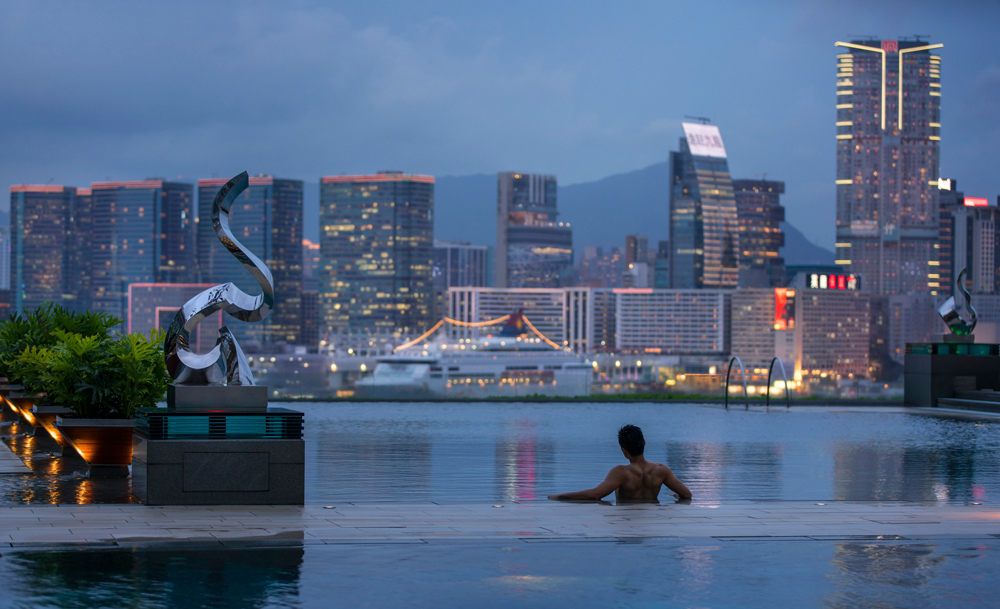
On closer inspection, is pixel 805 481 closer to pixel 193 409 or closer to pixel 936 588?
pixel 936 588

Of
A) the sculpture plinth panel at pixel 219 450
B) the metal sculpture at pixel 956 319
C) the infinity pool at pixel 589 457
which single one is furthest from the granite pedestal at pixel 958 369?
the sculpture plinth panel at pixel 219 450

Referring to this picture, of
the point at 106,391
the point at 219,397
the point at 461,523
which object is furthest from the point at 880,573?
the point at 106,391

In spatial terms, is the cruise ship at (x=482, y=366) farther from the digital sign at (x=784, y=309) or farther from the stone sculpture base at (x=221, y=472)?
the digital sign at (x=784, y=309)

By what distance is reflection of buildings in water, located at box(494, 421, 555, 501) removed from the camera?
11.4 meters

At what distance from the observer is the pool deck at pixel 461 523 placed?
7863mm

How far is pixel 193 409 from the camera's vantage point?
9.98 metres

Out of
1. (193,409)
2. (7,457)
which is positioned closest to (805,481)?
(193,409)

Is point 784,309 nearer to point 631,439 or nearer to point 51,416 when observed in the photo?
point 51,416

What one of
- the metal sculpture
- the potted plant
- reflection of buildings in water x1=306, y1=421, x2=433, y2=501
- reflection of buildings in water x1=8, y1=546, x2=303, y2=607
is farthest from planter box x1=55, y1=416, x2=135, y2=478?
the metal sculpture

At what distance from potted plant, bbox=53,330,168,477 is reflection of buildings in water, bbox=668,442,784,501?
21.2ft

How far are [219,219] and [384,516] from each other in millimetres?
3954

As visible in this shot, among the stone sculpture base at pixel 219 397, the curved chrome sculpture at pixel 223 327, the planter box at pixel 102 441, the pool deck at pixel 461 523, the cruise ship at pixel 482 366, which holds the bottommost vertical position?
the cruise ship at pixel 482 366

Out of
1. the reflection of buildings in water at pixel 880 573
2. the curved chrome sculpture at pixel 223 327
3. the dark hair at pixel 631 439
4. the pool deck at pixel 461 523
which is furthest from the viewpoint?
the curved chrome sculpture at pixel 223 327

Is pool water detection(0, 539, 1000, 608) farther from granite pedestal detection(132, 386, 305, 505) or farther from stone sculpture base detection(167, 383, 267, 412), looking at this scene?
stone sculpture base detection(167, 383, 267, 412)
